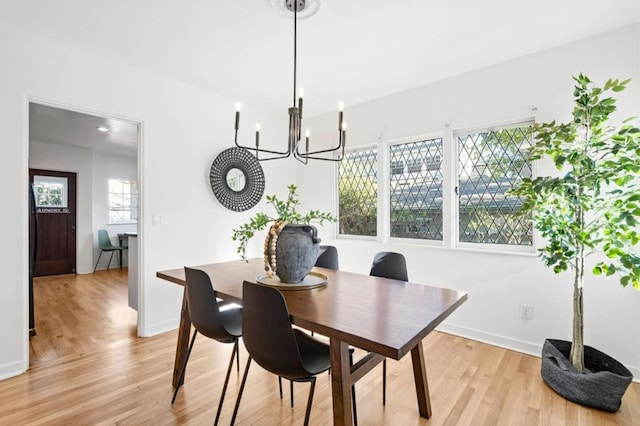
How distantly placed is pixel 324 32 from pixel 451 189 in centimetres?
185

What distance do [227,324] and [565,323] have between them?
8.35 ft

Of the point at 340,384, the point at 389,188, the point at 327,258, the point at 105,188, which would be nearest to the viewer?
the point at 340,384

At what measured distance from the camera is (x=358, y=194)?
12.8 feet

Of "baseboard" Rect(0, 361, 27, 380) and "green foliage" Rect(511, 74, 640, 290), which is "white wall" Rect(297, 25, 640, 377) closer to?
"green foliage" Rect(511, 74, 640, 290)

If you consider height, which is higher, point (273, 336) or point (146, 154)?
point (146, 154)

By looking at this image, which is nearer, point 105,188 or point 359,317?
point 359,317

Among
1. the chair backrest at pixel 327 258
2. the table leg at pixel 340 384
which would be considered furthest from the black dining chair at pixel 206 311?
the chair backrest at pixel 327 258

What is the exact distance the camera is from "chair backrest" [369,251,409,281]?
2271 millimetres

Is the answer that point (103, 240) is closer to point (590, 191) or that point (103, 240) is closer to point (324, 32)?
point (324, 32)

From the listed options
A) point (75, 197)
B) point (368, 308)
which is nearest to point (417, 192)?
point (368, 308)

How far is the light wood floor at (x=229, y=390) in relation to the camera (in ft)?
5.89

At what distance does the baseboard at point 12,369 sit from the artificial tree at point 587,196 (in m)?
3.74

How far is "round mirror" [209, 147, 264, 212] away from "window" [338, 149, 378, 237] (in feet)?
3.50

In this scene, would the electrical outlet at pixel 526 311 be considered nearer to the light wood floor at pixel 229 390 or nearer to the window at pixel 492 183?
the light wood floor at pixel 229 390
